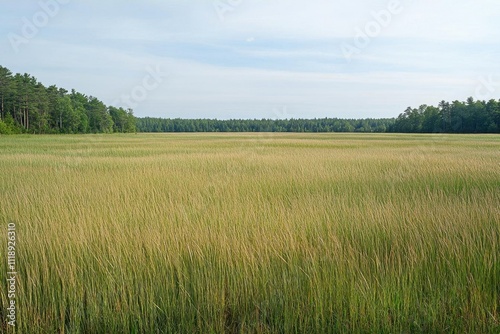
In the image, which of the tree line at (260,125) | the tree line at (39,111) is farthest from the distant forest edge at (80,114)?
the tree line at (260,125)

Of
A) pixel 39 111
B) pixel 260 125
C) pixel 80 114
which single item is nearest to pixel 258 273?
pixel 39 111

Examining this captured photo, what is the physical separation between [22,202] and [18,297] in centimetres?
366

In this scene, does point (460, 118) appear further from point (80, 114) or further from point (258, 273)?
point (258, 273)

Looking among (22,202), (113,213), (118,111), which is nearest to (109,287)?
(113,213)

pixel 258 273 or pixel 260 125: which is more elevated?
pixel 260 125

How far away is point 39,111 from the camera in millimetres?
71500

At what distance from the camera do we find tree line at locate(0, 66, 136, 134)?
202 ft

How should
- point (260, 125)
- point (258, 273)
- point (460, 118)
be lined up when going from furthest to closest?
point (260, 125)
point (460, 118)
point (258, 273)

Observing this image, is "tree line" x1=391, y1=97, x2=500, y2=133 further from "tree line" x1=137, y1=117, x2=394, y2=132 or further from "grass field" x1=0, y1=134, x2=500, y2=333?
"grass field" x1=0, y1=134, x2=500, y2=333

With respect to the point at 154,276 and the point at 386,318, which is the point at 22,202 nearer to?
the point at 154,276

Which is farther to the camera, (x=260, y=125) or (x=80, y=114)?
(x=260, y=125)

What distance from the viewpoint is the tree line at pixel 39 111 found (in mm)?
61500

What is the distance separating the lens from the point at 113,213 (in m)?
5.14

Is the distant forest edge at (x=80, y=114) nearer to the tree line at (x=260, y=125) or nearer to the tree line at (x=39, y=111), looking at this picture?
the tree line at (x=39, y=111)
